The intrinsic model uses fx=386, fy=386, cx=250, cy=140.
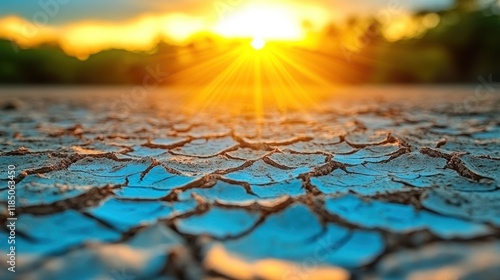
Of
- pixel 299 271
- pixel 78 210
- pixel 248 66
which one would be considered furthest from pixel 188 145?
pixel 248 66

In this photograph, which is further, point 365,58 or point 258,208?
point 365,58

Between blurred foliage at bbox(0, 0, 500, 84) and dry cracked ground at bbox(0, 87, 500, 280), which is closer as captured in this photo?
dry cracked ground at bbox(0, 87, 500, 280)

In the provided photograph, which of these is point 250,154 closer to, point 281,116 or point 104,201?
point 104,201

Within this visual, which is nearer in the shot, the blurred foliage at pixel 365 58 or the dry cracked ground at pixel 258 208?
the dry cracked ground at pixel 258 208
